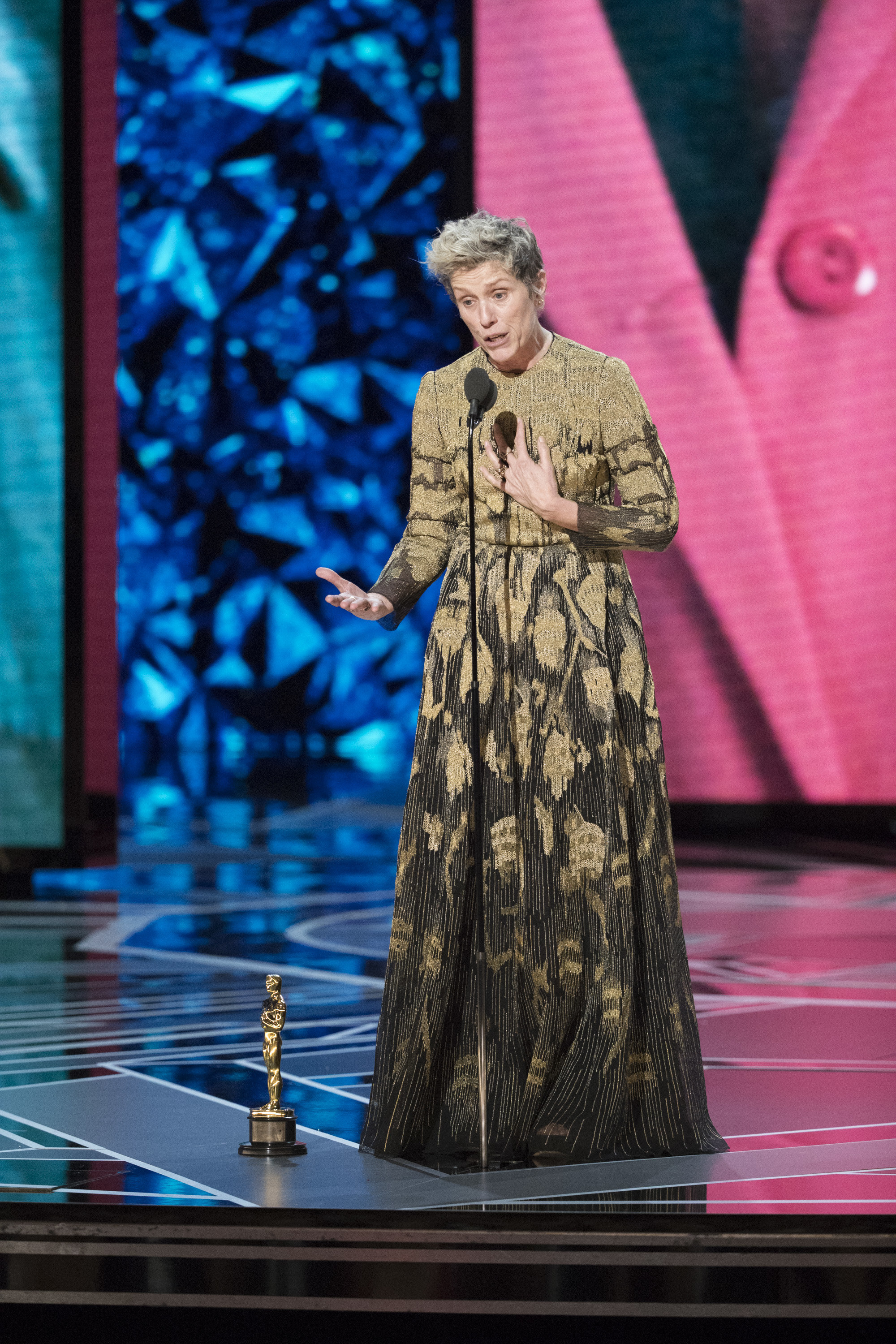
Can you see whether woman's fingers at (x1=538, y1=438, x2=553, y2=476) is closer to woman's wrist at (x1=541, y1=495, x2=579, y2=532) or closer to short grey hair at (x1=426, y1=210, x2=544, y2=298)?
woman's wrist at (x1=541, y1=495, x2=579, y2=532)

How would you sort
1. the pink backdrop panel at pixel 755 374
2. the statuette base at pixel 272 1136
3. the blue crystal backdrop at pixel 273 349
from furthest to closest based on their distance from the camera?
the blue crystal backdrop at pixel 273 349, the pink backdrop panel at pixel 755 374, the statuette base at pixel 272 1136

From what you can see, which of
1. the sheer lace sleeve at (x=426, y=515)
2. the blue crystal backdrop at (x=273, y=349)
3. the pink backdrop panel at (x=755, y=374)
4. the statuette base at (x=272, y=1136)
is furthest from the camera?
the blue crystal backdrop at (x=273, y=349)

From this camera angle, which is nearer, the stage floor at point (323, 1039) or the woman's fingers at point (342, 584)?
the stage floor at point (323, 1039)

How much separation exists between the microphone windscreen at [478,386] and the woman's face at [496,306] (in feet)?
0.22

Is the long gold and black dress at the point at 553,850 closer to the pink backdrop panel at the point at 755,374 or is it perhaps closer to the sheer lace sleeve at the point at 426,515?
the sheer lace sleeve at the point at 426,515

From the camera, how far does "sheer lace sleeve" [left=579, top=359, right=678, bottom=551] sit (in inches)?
113

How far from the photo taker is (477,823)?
9.53 feet

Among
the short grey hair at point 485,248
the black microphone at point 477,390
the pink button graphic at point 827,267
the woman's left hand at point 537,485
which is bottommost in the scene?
the woman's left hand at point 537,485

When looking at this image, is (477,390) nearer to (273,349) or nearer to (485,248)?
(485,248)

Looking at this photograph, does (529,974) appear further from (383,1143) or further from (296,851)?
(296,851)

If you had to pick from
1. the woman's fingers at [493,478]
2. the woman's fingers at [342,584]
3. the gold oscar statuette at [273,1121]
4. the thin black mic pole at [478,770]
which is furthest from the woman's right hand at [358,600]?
the gold oscar statuette at [273,1121]

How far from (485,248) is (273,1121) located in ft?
4.73

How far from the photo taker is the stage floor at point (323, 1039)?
8.90 ft

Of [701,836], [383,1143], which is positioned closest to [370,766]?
[701,836]
